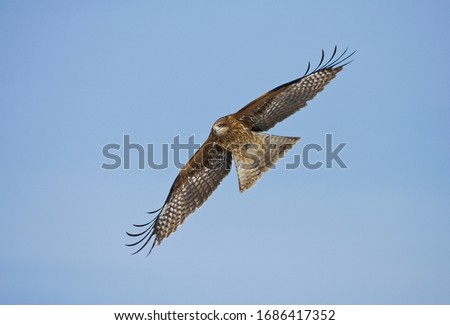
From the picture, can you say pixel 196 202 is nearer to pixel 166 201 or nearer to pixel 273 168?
pixel 166 201

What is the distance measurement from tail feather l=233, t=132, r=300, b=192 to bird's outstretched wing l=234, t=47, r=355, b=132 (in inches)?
7.6

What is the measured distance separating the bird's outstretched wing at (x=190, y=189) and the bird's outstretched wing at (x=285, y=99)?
68 cm

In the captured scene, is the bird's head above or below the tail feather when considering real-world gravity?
above

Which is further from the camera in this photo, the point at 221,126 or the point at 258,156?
the point at 258,156

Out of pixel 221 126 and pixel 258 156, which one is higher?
pixel 221 126

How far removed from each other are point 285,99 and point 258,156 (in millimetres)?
834

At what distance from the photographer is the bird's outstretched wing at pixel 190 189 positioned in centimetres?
963

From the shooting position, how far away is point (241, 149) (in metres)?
9.30

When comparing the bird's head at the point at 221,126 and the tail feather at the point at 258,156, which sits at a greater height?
the bird's head at the point at 221,126

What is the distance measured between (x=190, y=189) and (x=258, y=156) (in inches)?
43.2

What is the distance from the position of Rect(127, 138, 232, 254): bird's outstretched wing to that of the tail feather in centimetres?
32

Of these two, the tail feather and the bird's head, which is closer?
the bird's head

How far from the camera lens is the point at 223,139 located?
30.2 feet

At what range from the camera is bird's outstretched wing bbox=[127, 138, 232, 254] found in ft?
31.6
